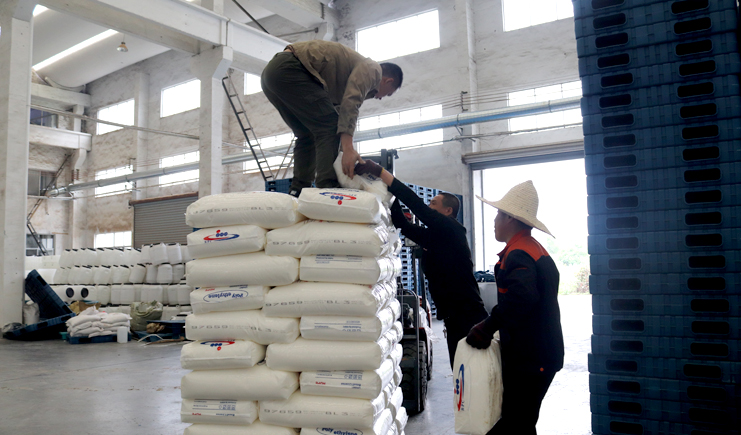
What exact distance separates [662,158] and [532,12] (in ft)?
39.6

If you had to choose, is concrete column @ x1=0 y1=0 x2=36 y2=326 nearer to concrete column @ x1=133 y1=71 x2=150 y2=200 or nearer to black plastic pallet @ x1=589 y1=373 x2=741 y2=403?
black plastic pallet @ x1=589 y1=373 x2=741 y2=403

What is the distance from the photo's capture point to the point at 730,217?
2195mm

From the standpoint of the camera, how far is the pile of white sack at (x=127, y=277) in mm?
11172

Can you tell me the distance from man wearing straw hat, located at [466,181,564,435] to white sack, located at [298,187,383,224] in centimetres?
81

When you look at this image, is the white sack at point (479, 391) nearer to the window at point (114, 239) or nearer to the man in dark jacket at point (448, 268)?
the man in dark jacket at point (448, 268)

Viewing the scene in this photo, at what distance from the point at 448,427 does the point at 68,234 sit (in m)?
23.2

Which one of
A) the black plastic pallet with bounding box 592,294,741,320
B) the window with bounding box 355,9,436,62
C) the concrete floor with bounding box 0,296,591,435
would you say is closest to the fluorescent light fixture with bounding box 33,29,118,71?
the window with bounding box 355,9,436,62

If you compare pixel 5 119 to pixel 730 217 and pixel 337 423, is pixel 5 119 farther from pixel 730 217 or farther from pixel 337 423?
pixel 730 217

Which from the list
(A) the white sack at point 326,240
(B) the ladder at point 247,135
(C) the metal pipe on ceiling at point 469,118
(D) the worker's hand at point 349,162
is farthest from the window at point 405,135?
(A) the white sack at point 326,240

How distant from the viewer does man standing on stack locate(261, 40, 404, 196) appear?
316 cm

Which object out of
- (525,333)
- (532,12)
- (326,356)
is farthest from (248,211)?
(532,12)

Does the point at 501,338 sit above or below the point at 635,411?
above

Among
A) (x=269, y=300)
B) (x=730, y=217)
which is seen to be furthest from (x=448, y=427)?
(x=730, y=217)

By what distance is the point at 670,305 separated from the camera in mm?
2256
